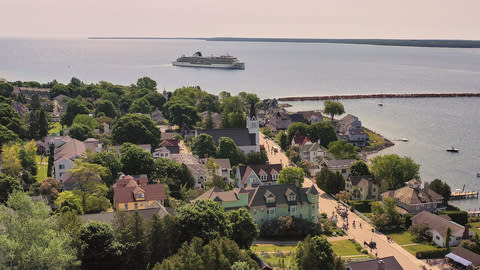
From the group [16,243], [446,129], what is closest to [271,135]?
[446,129]

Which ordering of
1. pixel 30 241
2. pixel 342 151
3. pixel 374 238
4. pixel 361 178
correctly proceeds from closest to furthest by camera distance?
pixel 30 241
pixel 374 238
pixel 361 178
pixel 342 151

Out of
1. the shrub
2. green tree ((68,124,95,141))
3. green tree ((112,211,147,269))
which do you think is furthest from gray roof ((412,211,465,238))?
green tree ((68,124,95,141))

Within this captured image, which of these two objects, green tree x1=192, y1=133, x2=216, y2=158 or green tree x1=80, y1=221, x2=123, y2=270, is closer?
green tree x1=80, y1=221, x2=123, y2=270

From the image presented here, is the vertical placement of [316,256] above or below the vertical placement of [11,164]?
below

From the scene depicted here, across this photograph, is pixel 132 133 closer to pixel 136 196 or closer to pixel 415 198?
pixel 136 196

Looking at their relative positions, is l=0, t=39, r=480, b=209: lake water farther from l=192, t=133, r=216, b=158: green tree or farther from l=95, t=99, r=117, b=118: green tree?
l=95, t=99, r=117, b=118: green tree

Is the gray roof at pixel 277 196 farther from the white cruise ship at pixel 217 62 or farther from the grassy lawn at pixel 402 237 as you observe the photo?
the white cruise ship at pixel 217 62

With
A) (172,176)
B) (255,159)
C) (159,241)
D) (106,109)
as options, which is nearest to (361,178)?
(255,159)

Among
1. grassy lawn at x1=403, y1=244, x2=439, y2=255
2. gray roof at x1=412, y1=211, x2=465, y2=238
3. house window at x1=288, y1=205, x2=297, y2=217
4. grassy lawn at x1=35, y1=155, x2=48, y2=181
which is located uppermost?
grassy lawn at x1=35, y1=155, x2=48, y2=181
